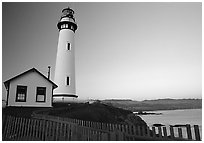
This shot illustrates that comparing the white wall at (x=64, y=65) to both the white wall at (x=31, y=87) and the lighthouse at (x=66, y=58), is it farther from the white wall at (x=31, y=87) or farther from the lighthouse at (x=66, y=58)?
the white wall at (x=31, y=87)

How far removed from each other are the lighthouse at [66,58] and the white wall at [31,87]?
7.34 feet

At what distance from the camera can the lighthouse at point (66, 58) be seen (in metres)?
14.5

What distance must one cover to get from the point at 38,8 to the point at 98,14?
14.6ft

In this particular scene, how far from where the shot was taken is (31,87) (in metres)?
11.5

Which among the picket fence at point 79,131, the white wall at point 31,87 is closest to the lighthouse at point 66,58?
the white wall at point 31,87

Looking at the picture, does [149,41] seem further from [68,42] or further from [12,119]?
[12,119]

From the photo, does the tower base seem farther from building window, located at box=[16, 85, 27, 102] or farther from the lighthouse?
building window, located at box=[16, 85, 27, 102]

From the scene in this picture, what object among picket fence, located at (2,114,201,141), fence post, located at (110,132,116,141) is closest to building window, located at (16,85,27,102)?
picket fence, located at (2,114,201,141)

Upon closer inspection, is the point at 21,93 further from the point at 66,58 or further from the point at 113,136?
the point at 113,136

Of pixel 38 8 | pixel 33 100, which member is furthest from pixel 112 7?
pixel 33 100

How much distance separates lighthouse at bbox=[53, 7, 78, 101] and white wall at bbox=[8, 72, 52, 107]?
2236 mm

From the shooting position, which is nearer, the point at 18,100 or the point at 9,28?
the point at 18,100

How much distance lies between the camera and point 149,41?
1343 centimetres

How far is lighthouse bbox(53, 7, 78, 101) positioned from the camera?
1448cm
